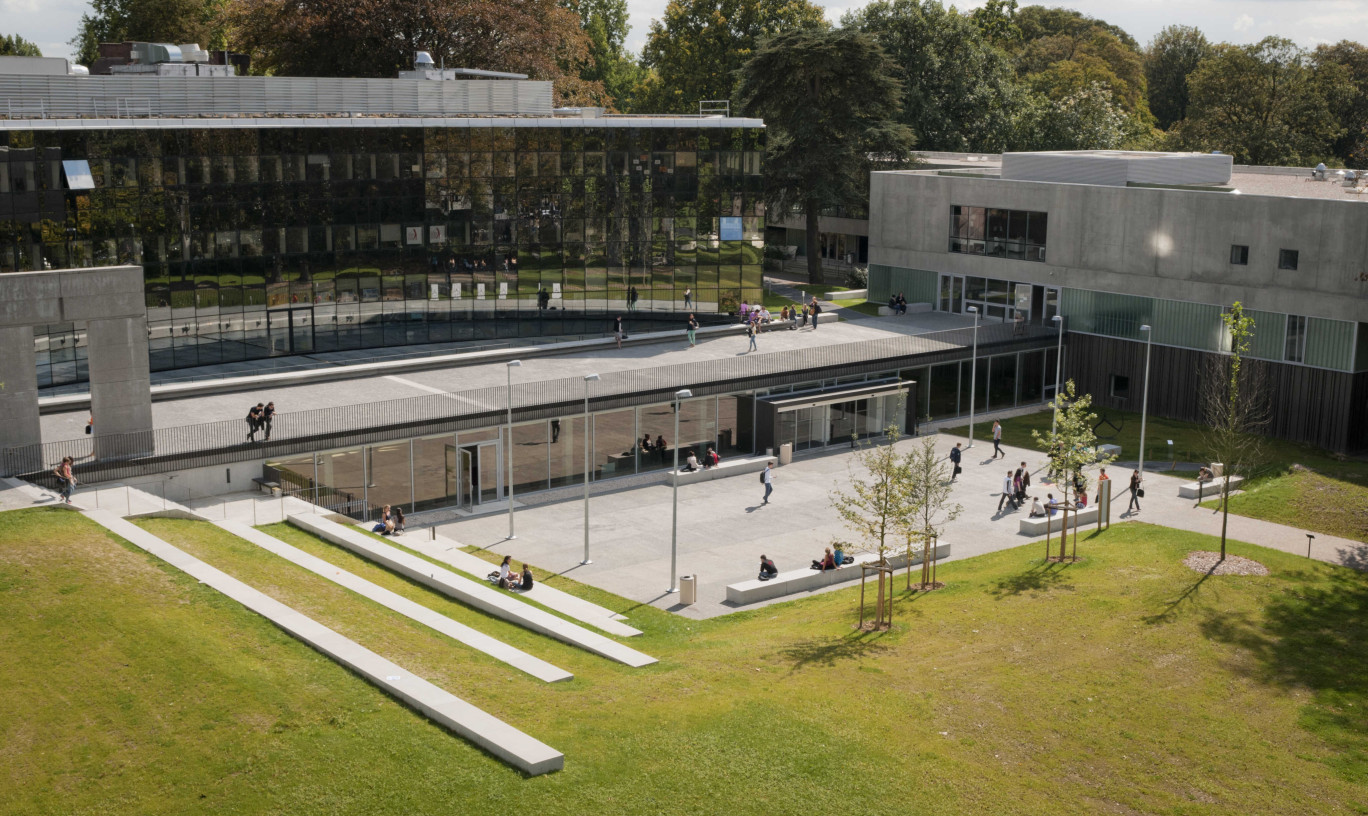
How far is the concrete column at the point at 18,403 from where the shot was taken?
35.9 meters

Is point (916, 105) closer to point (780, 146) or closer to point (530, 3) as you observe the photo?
point (780, 146)

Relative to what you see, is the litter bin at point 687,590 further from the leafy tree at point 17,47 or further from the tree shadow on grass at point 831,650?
the leafy tree at point 17,47

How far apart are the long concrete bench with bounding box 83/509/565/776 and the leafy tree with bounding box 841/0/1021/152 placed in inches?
2631

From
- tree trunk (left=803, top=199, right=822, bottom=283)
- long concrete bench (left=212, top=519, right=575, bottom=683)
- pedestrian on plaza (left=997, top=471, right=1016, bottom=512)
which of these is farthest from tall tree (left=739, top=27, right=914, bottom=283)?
long concrete bench (left=212, top=519, right=575, bottom=683)

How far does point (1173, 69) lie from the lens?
13738 centimetres

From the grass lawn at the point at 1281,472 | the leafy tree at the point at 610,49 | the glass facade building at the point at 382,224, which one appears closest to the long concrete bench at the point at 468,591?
the glass facade building at the point at 382,224

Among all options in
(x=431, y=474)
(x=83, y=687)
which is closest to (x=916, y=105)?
(x=431, y=474)

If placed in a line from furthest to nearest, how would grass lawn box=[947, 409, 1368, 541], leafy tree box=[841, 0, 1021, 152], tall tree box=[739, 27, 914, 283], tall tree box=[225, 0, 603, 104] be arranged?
leafy tree box=[841, 0, 1021, 152] → tall tree box=[739, 27, 914, 283] → tall tree box=[225, 0, 603, 104] → grass lawn box=[947, 409, 1368, 541]

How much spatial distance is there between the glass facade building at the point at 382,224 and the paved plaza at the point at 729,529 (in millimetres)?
14426

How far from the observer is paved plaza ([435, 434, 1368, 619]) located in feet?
124

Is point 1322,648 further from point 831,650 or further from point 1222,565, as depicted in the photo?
point 831,650

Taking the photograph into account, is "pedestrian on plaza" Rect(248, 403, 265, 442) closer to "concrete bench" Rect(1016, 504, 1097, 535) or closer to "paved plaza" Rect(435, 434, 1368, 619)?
"paved plaza" Rect(435, 434, 1368, 619)

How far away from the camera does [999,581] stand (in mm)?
35781

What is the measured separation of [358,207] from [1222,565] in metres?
35.1
